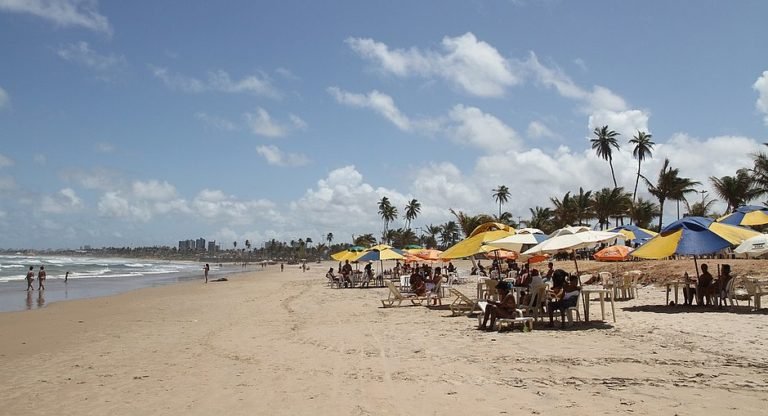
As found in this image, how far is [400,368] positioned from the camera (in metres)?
6.85

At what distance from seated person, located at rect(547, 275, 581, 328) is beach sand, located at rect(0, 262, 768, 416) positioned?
0.29 metres

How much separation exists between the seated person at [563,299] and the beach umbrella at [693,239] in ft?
7.71

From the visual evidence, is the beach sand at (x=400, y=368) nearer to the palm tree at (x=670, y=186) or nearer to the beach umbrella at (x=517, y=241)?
the beach umbrella at (x=517, y=241)

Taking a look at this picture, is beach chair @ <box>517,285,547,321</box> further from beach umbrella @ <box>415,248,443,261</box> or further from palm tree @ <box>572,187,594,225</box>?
palm tree @ <box>572,187,594,225</box>

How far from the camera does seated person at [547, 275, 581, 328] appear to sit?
9.86 meters

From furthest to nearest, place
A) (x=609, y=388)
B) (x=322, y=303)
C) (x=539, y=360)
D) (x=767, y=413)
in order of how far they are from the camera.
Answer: (x=322, y=303)
(x=539, y=360)
(x=609, y=388)
(x=767, y=413)

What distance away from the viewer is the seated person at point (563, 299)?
9859 millimetres

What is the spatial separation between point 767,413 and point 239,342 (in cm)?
770

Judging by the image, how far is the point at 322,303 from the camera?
17.6 metres

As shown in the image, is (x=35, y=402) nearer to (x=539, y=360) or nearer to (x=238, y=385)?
(x=238, y=385)

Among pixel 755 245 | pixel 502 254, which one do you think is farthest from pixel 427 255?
pixel 755 245

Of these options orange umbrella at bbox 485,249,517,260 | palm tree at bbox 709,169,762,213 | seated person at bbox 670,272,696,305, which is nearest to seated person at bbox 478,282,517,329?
seated person at bbox 670,272,696,305

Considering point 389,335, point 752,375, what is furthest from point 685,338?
point 389,335

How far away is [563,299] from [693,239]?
11.6 feet
